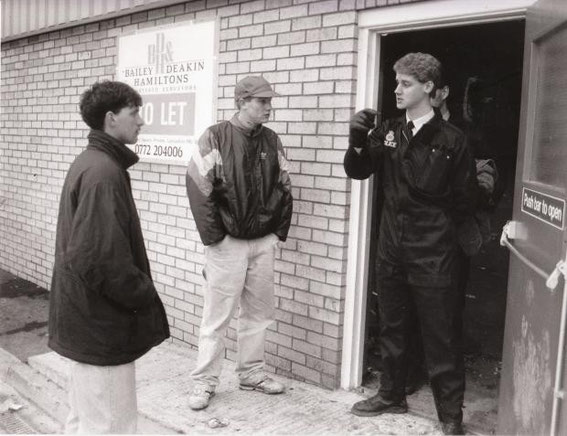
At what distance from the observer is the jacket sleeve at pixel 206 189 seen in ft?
12.8

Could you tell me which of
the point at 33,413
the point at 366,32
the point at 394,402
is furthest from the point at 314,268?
the point at 33,413

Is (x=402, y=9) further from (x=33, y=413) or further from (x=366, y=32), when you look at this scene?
(x=33, y=413)

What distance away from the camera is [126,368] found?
277 cm

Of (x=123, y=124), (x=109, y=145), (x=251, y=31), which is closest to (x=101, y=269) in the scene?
(x=109, y=145)

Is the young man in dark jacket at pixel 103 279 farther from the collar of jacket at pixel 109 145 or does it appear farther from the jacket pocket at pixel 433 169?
the jacket pocket at pixel 433 169

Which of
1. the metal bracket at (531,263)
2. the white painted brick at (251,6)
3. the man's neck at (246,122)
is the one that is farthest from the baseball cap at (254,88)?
the metal bracket at (531,263)

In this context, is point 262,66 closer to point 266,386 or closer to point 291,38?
point 291,38

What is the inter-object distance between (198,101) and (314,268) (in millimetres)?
1724

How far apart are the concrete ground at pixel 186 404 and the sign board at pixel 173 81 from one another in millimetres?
1717

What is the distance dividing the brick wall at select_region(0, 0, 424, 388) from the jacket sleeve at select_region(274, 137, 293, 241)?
256mm

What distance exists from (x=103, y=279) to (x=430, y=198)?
1807mm

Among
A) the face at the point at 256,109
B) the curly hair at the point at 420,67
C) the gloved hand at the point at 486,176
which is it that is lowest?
the gloved hand at the point at 486,176

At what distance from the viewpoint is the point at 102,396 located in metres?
2.72

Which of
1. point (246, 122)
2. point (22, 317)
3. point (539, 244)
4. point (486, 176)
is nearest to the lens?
point (539, 244)
